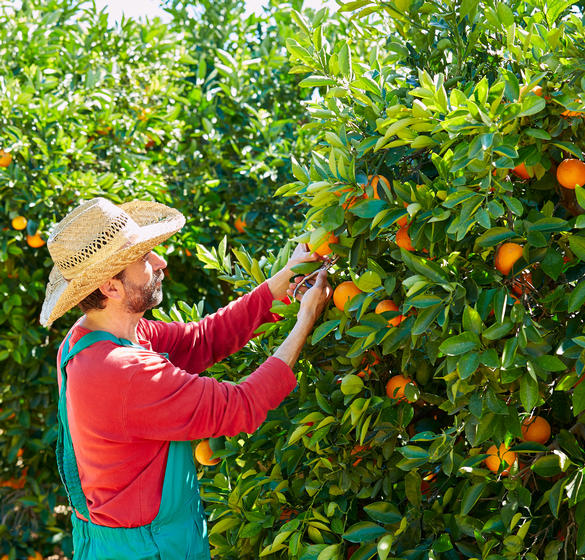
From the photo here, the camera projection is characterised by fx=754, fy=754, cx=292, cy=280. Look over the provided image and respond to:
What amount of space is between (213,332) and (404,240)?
788 millimetres

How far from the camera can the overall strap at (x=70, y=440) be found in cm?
182

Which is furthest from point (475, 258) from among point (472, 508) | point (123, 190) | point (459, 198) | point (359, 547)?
point (123, 190)

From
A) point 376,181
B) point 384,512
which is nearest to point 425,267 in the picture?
point 376,181

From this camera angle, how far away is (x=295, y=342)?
171 cm

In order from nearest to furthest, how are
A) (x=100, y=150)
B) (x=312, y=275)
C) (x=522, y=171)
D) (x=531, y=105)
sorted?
1. (x=531, y=105)
2. (x=522, y=171)
3. (x=312, y=275)
4. (x=100, y=150)

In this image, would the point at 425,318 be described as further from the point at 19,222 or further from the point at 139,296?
the point at 19,222

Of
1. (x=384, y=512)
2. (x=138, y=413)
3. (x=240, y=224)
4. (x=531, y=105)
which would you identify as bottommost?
(x=240, y=224)

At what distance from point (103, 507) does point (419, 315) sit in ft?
3.07

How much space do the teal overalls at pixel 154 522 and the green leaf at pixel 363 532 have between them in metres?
0.47

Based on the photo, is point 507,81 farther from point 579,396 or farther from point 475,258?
point 579,396

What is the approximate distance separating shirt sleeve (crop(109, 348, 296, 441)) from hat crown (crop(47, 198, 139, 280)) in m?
0.28

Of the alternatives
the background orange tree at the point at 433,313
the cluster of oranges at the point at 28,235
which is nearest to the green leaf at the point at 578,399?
the background orange tree at the point at 433,313

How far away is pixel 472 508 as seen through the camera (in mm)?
1602

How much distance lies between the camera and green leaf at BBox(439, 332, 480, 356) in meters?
1.36
